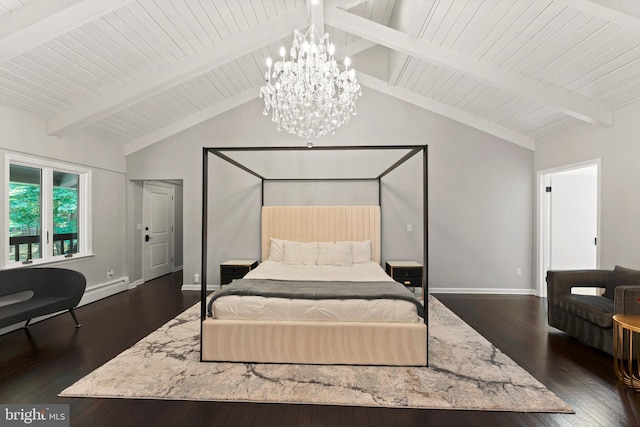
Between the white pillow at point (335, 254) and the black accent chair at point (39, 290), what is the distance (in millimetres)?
2868

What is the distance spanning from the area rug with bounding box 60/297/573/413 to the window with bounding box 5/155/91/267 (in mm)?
2111

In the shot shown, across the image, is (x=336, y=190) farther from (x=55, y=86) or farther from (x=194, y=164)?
(x=55, y=86)

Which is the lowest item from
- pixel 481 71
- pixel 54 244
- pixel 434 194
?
pixel 54 244

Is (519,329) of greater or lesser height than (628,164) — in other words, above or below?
below

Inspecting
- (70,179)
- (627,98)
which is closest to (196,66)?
(70,179)

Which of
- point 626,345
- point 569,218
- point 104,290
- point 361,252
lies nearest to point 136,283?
point 104,290

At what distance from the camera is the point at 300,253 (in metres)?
4.48

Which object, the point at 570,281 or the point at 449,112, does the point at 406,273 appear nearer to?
the point at 570,281

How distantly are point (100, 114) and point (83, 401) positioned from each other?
3165mm

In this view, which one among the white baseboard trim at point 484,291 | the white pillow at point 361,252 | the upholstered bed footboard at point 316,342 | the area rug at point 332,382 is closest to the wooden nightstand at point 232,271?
the white pillow at point 361,252

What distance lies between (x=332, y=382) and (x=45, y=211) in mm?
4106

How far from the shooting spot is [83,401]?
6.88 feet

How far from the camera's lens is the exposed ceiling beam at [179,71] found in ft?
12.1

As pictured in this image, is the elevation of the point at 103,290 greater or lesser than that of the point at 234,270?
lesser
